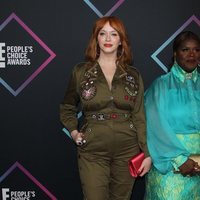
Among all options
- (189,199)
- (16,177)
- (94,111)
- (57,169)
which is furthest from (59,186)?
(189,199)

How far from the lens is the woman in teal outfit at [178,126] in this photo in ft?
5.38

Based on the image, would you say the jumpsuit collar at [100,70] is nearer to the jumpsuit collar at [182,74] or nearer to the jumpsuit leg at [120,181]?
the jumpsuit collar at [182,74]

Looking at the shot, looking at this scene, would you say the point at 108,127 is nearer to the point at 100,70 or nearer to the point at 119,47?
the point at 100,70

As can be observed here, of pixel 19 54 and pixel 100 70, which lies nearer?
pixel 100 70

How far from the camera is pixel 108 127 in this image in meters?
1.69

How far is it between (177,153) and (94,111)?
0.46m

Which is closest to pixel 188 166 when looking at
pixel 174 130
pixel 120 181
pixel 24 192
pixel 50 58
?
pixel 174 130

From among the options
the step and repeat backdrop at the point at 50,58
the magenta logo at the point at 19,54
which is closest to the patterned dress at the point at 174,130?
the step and repeat backdrop at the point at 50,58

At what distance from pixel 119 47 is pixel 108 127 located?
45 cm

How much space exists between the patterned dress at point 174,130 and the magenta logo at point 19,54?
31.1 inches

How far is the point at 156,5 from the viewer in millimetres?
2066

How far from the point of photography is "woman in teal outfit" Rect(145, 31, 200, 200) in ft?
5.38

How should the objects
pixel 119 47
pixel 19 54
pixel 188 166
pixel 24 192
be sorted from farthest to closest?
pixel 24 192 → pixel 19 54 → pixel 119 47 → pixel 188 166

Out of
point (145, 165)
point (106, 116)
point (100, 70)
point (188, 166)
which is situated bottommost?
point (188, 166)
